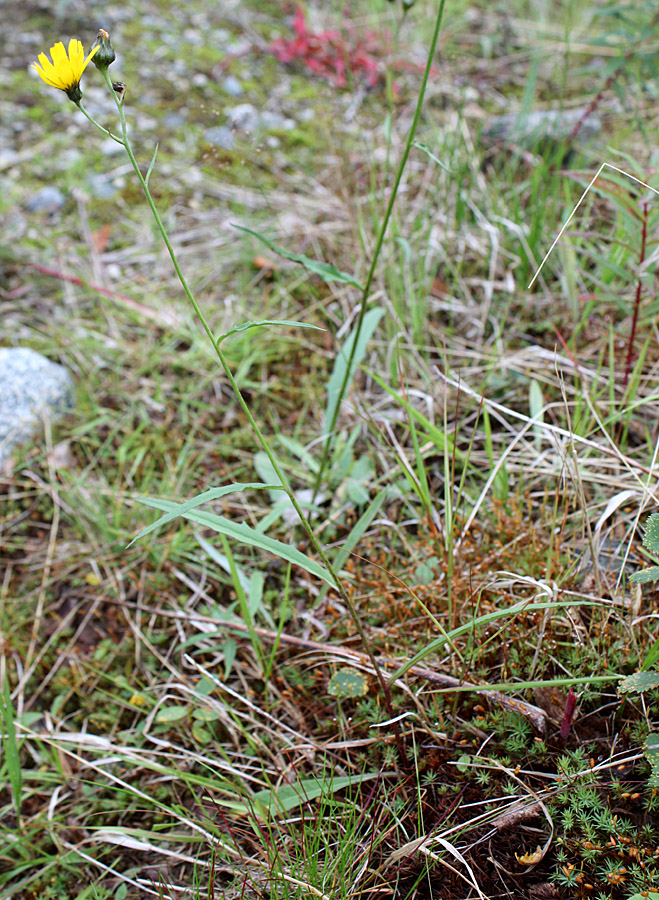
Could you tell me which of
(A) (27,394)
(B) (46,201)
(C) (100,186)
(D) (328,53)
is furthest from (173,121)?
(A) (27,394)

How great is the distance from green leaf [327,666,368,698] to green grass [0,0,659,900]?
36 mm

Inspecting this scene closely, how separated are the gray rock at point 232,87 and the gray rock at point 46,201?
3.15 ft

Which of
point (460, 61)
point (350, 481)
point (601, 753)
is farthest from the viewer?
point (460, 61)

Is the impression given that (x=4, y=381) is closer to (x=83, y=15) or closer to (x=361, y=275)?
(x=361, y=275)

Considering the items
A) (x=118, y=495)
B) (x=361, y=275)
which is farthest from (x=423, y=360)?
(x=118, y=495)

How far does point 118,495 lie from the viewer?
5.71 ft

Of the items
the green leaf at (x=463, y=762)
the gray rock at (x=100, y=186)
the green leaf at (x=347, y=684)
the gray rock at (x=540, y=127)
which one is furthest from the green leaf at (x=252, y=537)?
the gray rock at (x=100, y=186)

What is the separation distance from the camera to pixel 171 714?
131cm

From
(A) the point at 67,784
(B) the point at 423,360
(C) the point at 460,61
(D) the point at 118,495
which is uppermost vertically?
(C) the point at 460,61

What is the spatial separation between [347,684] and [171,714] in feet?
1.29

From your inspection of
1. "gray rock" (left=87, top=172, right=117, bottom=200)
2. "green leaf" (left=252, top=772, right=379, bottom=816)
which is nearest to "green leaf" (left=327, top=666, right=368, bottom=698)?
"green leaf" (left=252, top=772, right=379, bottom=816)

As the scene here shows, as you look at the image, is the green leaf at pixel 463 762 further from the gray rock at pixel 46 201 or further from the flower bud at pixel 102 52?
the gray rock at pixel 46 201

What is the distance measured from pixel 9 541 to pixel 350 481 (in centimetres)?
97

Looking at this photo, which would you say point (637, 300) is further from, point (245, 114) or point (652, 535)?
point (245, 114)
